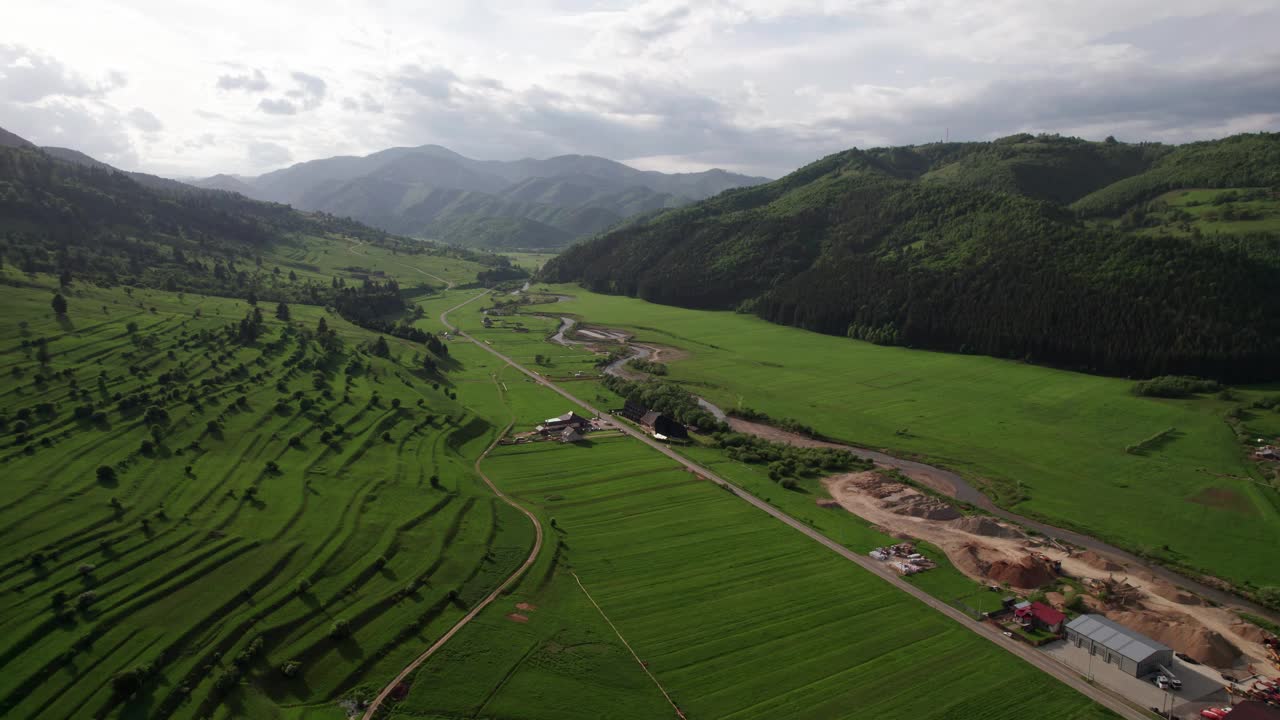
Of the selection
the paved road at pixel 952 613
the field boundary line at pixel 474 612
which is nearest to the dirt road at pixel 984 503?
the paved road at pixel 952 613

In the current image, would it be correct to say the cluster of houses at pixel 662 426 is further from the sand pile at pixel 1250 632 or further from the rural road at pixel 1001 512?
the sand pile at pixel 1250 632

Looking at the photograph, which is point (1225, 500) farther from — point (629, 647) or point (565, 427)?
point (565, 427)

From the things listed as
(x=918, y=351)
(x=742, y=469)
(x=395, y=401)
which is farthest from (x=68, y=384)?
(x=918, y=351)

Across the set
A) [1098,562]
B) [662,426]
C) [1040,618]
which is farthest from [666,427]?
[1040,618]

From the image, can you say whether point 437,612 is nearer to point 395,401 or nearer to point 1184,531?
point 395,401

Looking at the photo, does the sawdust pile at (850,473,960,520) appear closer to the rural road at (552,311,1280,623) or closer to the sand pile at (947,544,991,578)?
the rural road at (552,311,1280,623)
